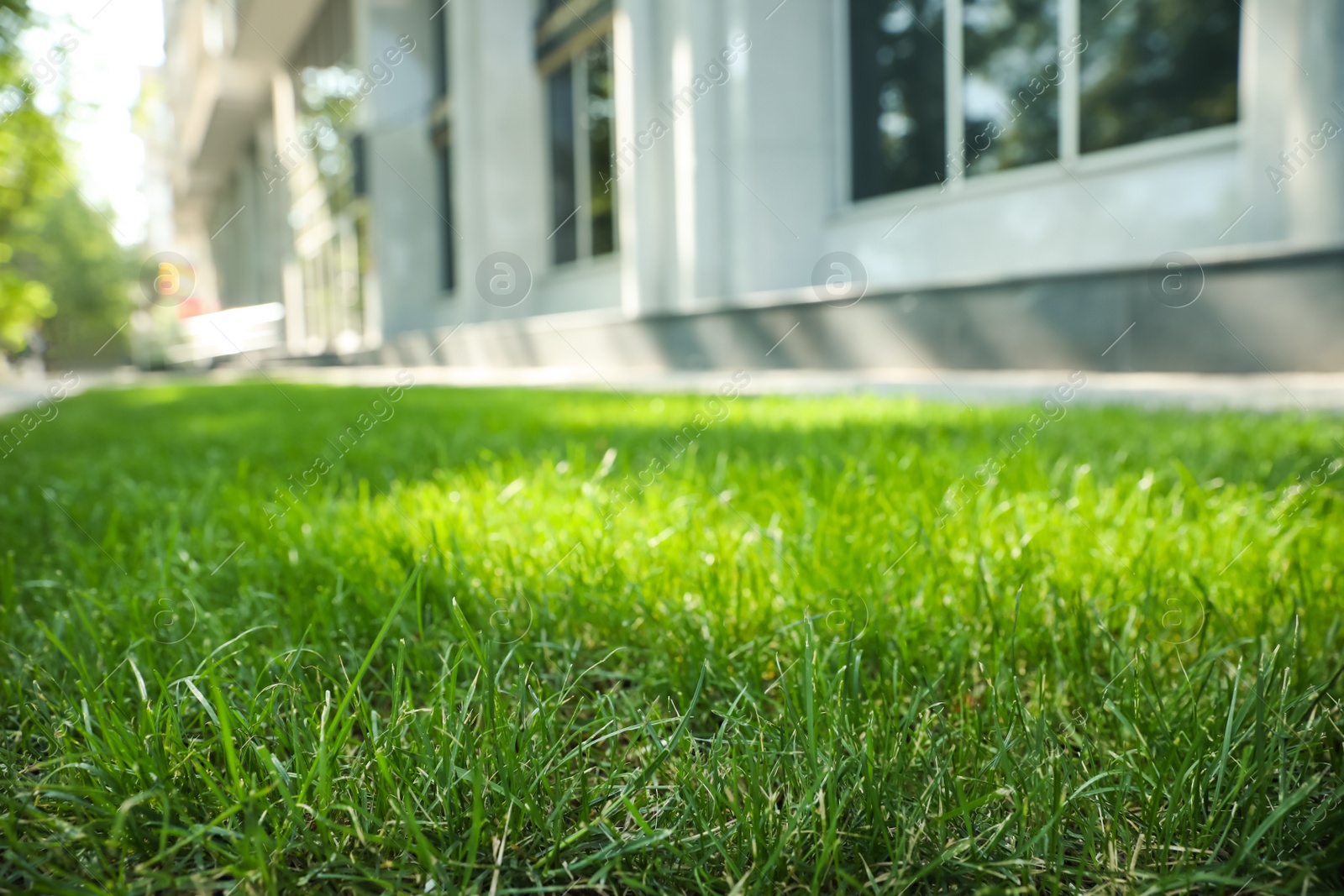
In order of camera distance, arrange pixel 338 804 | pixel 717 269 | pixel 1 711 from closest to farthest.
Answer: pixel 338 804
pixel 1 711
pixel 717 269

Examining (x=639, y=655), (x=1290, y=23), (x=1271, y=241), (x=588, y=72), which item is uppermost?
(x=588, y=72)

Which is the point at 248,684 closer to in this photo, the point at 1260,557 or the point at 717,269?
the point at 1260,557

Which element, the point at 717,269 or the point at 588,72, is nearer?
the point at 717,269

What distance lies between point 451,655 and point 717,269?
29.6 feet

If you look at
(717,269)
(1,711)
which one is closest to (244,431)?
(1,711)

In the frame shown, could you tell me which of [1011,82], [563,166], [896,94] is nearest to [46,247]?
[563,166]

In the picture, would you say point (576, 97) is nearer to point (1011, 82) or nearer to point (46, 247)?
point (1011, 82)

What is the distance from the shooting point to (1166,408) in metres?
4.20

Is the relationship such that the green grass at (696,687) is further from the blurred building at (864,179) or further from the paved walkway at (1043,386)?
the blurred building at (864,179)

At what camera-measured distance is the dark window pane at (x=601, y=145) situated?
511 inches

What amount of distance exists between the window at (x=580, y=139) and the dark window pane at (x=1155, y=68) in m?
6.76

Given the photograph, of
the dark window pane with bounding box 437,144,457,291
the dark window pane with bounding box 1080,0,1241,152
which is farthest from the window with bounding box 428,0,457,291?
the dark window pane with bounding box 1080,0,1241,152

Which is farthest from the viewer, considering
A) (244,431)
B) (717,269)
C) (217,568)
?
(717,269)

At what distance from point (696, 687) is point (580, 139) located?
13956 mm
